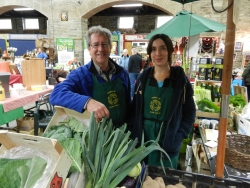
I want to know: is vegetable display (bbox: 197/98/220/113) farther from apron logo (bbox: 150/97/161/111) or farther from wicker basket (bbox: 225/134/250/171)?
apron logo (bbox: 150/97/161/111)

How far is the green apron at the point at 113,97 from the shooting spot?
146cm

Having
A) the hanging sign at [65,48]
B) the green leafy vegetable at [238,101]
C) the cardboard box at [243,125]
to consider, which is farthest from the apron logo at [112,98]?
the hanging sign at [65,48]

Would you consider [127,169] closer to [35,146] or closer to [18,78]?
[35,146]

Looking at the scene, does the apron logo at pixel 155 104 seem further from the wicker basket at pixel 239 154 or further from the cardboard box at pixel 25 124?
the cardboard box at pixel 25 124

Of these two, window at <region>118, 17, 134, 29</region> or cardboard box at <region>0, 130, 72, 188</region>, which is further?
window at <region>118, 17, 134, 29</region>

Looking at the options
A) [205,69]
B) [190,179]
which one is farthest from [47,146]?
[205,69]

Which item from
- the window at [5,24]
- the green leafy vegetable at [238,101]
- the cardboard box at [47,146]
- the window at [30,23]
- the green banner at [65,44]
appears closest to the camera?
the cardboard box at [47,146]

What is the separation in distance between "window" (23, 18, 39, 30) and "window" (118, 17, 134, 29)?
6002 millimetres

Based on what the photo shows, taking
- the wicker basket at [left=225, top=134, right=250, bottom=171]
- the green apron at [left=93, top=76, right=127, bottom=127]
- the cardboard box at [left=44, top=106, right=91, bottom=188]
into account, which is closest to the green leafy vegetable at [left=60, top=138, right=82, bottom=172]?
the cardboard box at [left=44, top=106, right=91, bottom=188]

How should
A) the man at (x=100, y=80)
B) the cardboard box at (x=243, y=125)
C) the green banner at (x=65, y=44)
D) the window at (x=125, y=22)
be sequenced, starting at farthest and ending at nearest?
the window at (x=125, y=22) < the green banner at (x=65, y=44) < the cardboard box at (x=243, y=125) < the man at (x=100, y=80)

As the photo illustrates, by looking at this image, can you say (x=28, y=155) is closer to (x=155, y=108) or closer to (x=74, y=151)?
(x=74, y=151)

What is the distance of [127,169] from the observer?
882 millimetres

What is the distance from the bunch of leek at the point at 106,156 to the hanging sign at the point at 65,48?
7787 millimetres

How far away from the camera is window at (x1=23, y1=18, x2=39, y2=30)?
14141 mm
